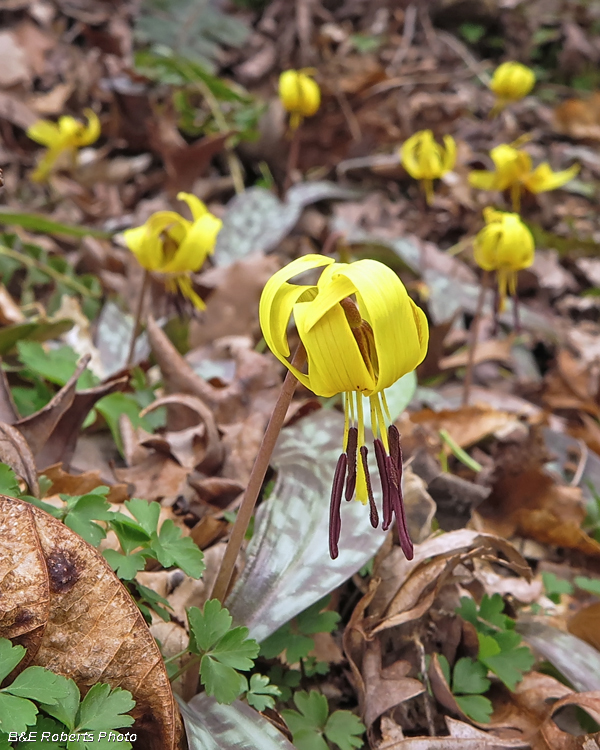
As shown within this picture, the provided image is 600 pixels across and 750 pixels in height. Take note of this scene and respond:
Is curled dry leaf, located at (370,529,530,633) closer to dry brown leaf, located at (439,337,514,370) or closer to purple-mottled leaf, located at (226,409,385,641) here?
purple-mottled leaf, located at (226,409,385,641)

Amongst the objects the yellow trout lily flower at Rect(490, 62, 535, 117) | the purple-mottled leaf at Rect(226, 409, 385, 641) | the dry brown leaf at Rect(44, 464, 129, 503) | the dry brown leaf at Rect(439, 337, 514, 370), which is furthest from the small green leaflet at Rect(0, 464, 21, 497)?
the yellow trout lily flower at Rect(490, 62, 535, 117)

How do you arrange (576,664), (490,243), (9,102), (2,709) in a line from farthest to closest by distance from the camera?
(9,102) → (490,243) → (576,664) → (2,709)

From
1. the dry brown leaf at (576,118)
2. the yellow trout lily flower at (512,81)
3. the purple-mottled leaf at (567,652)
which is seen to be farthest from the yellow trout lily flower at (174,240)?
the dry brown leaf at (576,118)

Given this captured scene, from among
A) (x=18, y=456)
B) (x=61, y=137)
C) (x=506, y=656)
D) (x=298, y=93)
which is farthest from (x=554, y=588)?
(x=61, y=137)

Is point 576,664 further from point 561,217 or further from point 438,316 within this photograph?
point 561,217

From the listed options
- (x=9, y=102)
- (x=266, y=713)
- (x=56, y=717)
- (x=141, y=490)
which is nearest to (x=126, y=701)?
(x=56, y=717)

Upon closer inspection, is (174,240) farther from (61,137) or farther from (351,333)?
(61,137)
